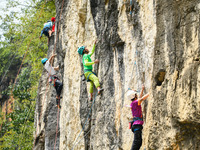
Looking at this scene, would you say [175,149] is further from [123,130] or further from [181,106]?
[123,130]

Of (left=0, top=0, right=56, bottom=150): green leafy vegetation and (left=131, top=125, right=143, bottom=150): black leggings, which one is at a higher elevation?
(left=0, top=0, right=56, bottom=150): green leafy vegetation

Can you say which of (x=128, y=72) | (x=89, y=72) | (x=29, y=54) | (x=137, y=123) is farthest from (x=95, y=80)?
(x=29, y=54)

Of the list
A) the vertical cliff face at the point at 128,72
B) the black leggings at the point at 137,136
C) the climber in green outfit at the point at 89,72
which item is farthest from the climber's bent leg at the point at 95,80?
the black leggings at the point at 137,136

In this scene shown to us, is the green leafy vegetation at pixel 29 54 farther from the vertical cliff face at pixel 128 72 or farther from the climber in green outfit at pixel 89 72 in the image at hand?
the climber in green outfit at pixel 89 72

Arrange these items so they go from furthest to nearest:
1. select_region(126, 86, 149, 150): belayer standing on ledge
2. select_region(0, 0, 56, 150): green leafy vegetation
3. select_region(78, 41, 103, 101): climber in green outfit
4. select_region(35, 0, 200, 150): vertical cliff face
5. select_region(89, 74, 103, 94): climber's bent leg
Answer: select_region(0, 0, 56, 150): green leafy vegetation → select_region(78, 41, 103, 101): climber in green outfit → select_region(89, 74, 103, 94): climber's bent leg → select_region(126, 86, 149, 150): belayer standing on ledge → select_region(35, 0, 200, 150): vertical cliff face

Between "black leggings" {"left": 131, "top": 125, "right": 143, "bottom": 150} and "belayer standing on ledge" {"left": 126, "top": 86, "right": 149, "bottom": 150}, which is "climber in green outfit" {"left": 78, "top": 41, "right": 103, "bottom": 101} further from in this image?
"black leggings" {"left": 131, "top": 125, "right": 143, "bottom": 150}

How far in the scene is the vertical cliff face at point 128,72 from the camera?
3990mm

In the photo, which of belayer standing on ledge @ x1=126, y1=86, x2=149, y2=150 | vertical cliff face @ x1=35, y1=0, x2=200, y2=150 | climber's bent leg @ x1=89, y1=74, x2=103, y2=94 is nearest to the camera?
vertical cliff face @ x1=35, y1=0, x2=200, y2=150

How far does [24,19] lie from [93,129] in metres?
13.8

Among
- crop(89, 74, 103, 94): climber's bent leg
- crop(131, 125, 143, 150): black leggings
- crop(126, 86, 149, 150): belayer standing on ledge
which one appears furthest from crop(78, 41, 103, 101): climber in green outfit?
crop(131, 125, 143, 150): black leggings

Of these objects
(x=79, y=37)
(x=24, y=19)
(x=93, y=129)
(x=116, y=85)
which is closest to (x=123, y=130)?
(x=116, y=85)

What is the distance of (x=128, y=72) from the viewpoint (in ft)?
20.1

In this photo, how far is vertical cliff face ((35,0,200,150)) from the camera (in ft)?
13.1

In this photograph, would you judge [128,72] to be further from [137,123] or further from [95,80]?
[95,80]
